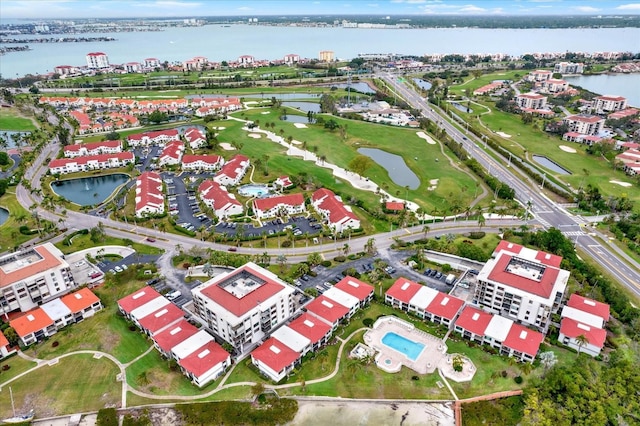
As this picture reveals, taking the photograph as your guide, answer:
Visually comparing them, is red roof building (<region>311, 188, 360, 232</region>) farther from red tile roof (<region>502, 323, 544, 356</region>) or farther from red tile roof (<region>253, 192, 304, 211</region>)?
red tile roof (<region>502, 323, 544, 356</region>)

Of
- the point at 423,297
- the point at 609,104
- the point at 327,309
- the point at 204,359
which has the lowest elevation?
the point at 204,359

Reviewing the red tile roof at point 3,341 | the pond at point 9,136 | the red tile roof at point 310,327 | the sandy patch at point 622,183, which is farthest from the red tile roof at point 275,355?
the pond at point 9,136

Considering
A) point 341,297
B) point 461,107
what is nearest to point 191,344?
point 341,297

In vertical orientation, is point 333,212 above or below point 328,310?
above

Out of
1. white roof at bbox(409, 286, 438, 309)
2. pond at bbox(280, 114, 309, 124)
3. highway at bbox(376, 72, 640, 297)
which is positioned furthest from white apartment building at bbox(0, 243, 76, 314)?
pond at bbox(280, 114, 309, 124)

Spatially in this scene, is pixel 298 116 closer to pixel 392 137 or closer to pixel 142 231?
pixel 392 137

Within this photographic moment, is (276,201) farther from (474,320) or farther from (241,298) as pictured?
(474,320)
